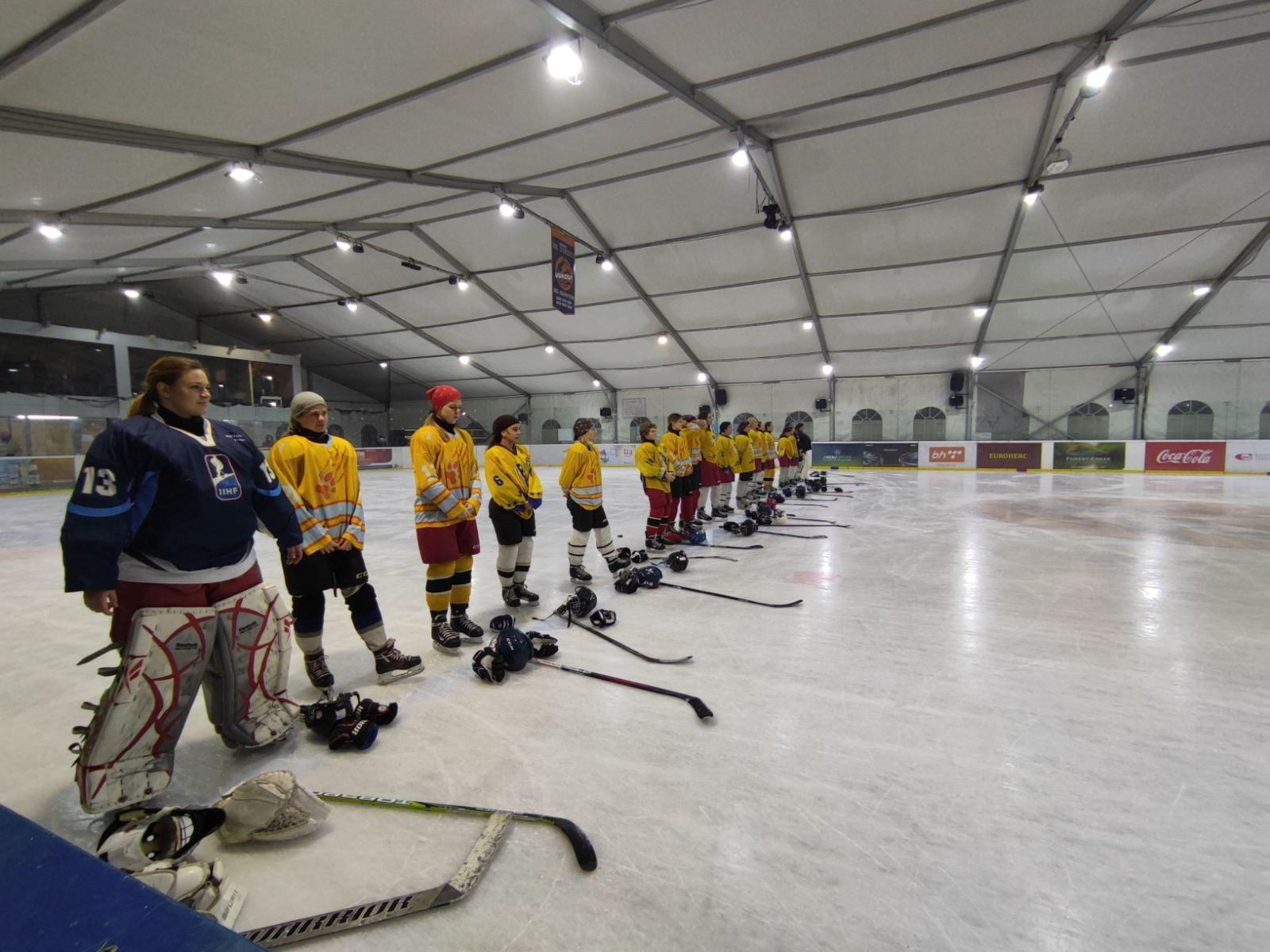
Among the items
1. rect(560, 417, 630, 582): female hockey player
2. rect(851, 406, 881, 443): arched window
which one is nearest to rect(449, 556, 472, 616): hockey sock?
rect(560, 417, 630, 582): female hockey player

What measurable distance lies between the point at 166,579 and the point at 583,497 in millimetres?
3627

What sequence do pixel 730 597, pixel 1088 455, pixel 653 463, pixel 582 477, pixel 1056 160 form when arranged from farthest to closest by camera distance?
pixel 1088 455, pixel 1056 160, pixel 653 463, pixel 582 477, pixel 730 597

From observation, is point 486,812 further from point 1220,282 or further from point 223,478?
point 1220,282

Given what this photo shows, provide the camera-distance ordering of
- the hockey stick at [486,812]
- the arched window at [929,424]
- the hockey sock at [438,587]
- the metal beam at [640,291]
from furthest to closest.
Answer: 1. the arched window at [929,424]
2. the metal beam at [640,291]
3. the hockey sock at [438,587]
4. the hockey stick at [486,812]

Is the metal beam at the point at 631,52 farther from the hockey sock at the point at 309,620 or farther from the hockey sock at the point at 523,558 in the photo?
the hockey sock at the point at 309,620

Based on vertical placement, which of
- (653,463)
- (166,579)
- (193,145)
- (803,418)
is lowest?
(166,579)

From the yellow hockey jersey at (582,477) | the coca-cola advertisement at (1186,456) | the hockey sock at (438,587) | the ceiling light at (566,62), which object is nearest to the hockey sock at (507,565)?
the hockey sock at (438,587)

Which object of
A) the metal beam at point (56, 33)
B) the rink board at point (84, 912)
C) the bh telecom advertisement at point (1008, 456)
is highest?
the metal beam at point (56, 33)

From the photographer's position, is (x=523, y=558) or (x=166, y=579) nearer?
(x=166, y=579)

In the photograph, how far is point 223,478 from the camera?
7.45 ft

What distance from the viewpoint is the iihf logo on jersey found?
2.23 metres

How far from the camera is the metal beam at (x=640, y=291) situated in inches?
565

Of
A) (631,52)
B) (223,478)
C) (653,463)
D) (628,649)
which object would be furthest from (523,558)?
(631,52)

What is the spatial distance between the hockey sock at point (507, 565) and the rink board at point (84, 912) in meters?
3.51
